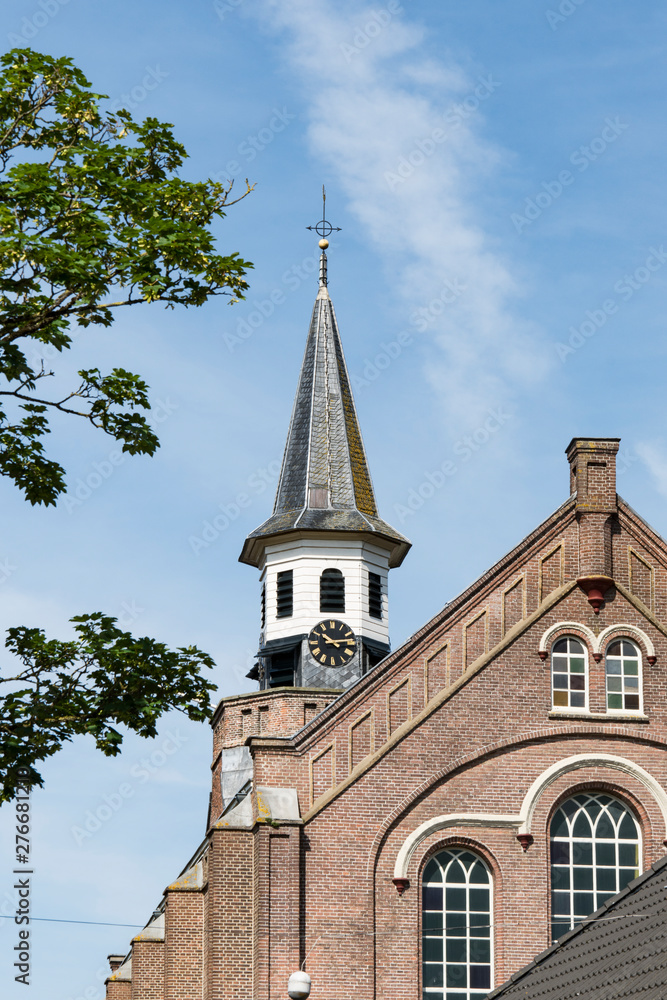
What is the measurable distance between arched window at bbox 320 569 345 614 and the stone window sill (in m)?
15.0

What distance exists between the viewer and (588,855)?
27.8 meters

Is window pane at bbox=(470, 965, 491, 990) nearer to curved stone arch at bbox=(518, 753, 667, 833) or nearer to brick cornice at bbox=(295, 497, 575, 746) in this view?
curved stone arch at bbox=(518, 753, 667, 833)

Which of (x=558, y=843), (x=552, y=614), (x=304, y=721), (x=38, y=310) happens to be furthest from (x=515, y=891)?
(x=38, y=310)

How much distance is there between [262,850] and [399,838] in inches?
96.6

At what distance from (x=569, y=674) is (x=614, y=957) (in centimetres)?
A: 1145

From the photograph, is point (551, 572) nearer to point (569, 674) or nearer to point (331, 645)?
point (569, 674)

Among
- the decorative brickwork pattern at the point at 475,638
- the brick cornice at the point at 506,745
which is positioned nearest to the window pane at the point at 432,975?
the brick cornice at the point at 506,745

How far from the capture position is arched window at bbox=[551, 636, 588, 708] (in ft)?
93.9

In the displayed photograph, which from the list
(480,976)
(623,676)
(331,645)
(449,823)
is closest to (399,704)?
(449,823)

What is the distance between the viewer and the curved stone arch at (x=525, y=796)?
27156 mm

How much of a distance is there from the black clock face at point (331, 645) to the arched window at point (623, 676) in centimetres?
1403

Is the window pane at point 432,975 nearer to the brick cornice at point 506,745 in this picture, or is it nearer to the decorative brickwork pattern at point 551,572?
the brick cornice at point 506,745

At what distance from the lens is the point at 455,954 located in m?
26.9

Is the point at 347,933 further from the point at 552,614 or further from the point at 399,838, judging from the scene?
the point at 552,614
